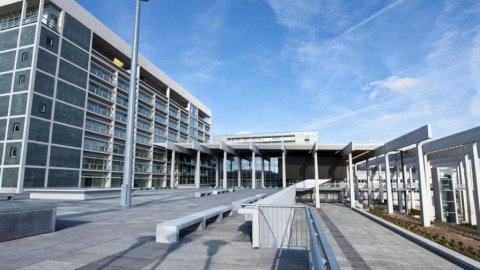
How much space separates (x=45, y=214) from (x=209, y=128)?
89672 mm

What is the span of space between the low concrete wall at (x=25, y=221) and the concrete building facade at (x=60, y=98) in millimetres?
31180

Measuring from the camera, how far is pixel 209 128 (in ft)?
323

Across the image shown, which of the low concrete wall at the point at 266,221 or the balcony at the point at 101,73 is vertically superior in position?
the balcony at the point at 101,73

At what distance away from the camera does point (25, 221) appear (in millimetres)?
8352

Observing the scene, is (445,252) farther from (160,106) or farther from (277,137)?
(277,137)

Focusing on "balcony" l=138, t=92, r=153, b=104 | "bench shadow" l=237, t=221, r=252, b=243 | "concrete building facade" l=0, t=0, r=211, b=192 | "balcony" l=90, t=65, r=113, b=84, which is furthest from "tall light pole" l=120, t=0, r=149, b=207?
"balcony" l=138, t=92, r=153, b=104

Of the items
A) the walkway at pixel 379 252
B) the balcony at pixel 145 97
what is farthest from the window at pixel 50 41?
the walkway at pixel 379 252

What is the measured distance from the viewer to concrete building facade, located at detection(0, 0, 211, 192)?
35406 mm

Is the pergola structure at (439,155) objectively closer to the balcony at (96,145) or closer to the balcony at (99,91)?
the balcony at (96,145)

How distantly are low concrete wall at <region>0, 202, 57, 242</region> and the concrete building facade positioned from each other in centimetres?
3118

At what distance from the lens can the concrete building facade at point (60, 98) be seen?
3541 cm

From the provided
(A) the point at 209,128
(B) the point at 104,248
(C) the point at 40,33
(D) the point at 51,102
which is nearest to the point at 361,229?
(B) the point at 104,248

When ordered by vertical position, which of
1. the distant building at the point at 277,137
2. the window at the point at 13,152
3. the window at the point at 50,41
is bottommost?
the window at the point at 13,152

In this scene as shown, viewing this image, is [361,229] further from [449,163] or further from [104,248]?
[449,163]
